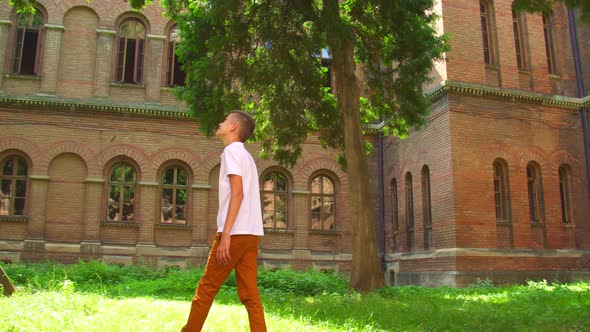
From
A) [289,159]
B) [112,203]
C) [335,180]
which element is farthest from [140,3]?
[335,180]

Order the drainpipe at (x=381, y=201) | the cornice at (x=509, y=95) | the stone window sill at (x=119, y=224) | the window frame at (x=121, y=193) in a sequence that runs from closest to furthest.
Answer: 1. the cornice at (x=509, y=95)
2. the stone window sill at (x=119, y=224)
3. the window frame at (x=121, y=193)
4. the drainpipe at (x=381, y=201)

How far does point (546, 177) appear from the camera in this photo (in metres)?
15.9

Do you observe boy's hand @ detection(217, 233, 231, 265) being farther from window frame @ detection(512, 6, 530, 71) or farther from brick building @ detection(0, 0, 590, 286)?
window frame @ detection(512, 6, 530, 71)

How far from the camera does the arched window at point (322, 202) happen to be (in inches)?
723

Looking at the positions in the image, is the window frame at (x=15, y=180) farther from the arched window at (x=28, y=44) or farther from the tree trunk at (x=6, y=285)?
the tree trunk at (x=6, y=285)

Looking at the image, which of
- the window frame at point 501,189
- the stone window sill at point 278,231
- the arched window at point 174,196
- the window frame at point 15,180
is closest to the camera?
the window frame at point 501,189

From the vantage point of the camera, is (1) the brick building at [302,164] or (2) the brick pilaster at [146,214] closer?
(1) the brick building at [302,164]

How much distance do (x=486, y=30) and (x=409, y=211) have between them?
6.03m

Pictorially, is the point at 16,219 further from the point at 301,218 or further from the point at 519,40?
the point at 519,40

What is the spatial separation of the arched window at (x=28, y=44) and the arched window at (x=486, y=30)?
13.8 meters

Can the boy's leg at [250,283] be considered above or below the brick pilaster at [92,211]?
below

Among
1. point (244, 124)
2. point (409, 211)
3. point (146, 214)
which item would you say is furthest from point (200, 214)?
point (244, 124)

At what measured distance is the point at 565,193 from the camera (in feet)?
53.9

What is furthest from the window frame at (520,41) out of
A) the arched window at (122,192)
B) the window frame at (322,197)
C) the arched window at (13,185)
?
the arched window at (13,185)
